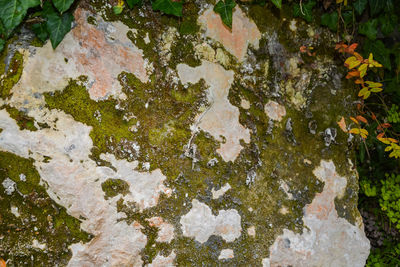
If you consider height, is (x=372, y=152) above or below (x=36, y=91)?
below

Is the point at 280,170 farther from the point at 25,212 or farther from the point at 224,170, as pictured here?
the point at 25,212

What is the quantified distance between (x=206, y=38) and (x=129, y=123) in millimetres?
853

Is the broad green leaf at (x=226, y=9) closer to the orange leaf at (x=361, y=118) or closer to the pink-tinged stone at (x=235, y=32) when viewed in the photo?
the pink-tinged stone at (x=235, y=32)

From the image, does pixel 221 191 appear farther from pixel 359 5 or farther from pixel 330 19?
pixel 359 5

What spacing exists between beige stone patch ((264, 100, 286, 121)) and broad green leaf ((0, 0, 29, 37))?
1.69 meters

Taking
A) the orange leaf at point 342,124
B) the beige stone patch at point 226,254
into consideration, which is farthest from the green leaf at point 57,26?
the orange leaf at point 342,124

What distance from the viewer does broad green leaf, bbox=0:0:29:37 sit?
5.00ft

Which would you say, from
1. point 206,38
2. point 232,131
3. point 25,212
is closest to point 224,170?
point 232,131

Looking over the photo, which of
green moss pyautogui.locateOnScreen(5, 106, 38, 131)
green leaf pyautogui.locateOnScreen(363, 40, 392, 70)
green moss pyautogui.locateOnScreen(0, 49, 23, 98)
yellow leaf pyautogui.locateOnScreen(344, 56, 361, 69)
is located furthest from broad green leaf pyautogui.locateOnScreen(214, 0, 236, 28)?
green leaf pyautogui.locateOnScreen(363, 40, 392, 70)

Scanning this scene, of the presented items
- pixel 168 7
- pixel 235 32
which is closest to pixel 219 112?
pixel 235 32

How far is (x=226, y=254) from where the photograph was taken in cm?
185

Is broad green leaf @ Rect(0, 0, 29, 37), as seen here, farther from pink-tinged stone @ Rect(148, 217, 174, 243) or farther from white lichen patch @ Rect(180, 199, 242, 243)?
white lichen patch @ Rect(180, 199, 242, 243)

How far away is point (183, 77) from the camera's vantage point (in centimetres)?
197

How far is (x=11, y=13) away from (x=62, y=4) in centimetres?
A: 26
